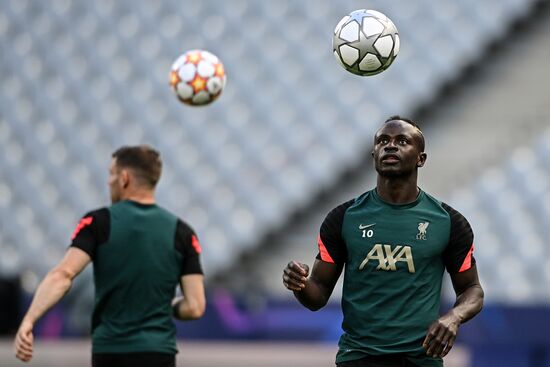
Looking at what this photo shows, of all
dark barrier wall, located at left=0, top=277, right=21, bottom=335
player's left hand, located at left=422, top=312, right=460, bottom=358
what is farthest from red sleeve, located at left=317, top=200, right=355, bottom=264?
dark barrier wall, located at left=0, top=277, right=21, bottom=335

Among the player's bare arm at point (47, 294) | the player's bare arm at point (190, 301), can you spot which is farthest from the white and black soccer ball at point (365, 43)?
the player's bare arm at point (47, 294)

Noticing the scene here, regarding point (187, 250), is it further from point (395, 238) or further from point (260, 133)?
point (260, 133)

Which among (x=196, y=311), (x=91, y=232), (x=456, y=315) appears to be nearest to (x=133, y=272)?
(x=91, y=232)

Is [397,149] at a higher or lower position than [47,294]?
higher

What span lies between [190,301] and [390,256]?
1.48 metres

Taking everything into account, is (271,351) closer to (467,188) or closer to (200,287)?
(467,188)

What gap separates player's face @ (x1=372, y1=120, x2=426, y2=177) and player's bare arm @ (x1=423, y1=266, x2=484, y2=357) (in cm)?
51

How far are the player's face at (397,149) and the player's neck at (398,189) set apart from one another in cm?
4

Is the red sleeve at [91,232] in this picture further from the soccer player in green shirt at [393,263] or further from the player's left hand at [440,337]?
the player's left hand at [440,337]

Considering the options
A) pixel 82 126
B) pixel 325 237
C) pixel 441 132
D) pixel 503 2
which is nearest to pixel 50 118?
pixel 82 126

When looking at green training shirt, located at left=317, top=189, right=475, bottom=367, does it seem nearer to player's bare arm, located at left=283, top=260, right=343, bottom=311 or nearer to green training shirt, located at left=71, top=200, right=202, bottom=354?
player's bare arm, located at left=283, top=260, right=343, bottom=311

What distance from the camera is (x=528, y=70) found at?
15.0 m

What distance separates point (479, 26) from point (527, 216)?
334 cm

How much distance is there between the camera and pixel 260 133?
15.1m
